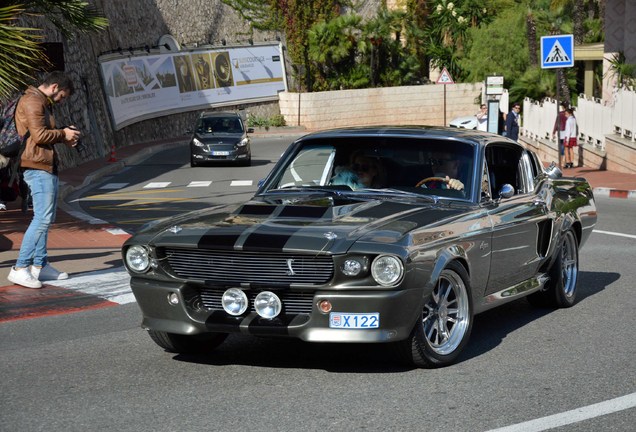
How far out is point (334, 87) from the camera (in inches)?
2450

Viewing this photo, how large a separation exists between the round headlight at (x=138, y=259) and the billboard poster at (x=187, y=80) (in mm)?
38861

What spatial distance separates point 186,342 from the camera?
754 cm

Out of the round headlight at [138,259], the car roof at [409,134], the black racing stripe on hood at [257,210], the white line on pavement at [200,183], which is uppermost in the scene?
the car roof at [409,134]

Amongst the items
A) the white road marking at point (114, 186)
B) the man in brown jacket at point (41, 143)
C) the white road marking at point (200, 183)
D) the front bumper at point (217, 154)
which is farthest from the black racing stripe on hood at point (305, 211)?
the front bumper at point (217, 154)

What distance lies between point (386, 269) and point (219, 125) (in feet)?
101

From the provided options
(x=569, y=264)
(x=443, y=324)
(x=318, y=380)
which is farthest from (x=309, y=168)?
(x=569, y=264)

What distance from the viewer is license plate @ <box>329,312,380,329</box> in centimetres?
664

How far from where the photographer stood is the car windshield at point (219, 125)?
36375mm

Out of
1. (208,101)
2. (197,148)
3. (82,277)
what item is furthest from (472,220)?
(208,101)

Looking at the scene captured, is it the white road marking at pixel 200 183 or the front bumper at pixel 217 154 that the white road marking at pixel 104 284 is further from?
the front bumper at pixel 217 154

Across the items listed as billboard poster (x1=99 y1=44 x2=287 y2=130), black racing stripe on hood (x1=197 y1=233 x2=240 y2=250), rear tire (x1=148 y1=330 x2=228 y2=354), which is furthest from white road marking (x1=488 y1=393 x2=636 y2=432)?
billboard poster (x1=99 y1=44 x2=287 y2=130)

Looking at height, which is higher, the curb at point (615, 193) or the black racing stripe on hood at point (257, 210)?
the black racing stripe on hood at point (257, 210)

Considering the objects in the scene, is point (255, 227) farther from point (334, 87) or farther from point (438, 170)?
point (334, 87)

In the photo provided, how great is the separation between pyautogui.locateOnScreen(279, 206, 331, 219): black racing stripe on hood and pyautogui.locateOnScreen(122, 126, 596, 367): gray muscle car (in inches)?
0.5
